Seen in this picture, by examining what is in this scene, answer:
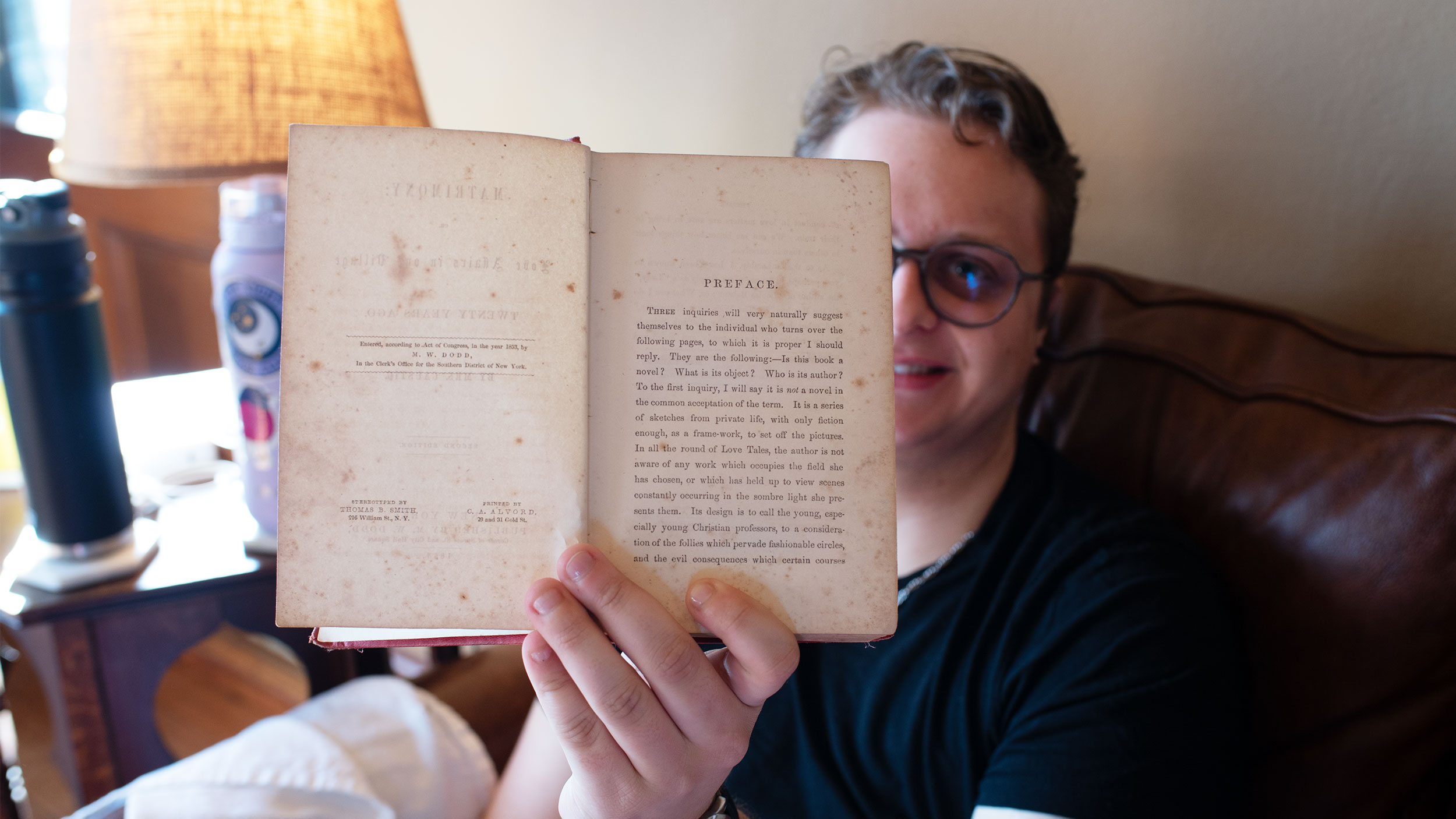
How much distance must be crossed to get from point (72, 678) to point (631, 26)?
1.34 m

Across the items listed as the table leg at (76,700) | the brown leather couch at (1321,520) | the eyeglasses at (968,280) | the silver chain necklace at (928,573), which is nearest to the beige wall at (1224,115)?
the brown leather couch at (1321,520)

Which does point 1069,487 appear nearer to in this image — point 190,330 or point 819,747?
point 819,747

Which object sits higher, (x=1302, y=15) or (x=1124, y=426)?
(x=1302, y=15)

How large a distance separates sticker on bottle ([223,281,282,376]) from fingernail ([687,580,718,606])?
0.71 metres

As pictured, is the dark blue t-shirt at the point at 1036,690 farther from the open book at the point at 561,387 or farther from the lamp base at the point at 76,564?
the lamp base at the point at 76,564

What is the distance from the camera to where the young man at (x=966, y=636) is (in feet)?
1.95

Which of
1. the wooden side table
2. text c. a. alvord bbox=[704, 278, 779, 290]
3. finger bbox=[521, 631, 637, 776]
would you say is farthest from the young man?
the wooden side table

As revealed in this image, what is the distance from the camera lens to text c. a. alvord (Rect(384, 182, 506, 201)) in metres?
0.52

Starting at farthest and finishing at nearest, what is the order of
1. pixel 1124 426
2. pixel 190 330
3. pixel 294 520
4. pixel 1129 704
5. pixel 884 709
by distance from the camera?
pixel 190 330 → pixel 1124 426 → pixel 884 709 → pixel 1129 704 → pixel 294 520

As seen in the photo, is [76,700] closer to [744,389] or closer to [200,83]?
[200,83]

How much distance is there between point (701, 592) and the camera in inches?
20.7

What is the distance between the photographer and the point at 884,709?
32.0 inches

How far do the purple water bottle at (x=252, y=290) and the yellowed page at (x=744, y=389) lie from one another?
0.61 m

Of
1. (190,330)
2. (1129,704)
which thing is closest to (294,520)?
(1129,704)
